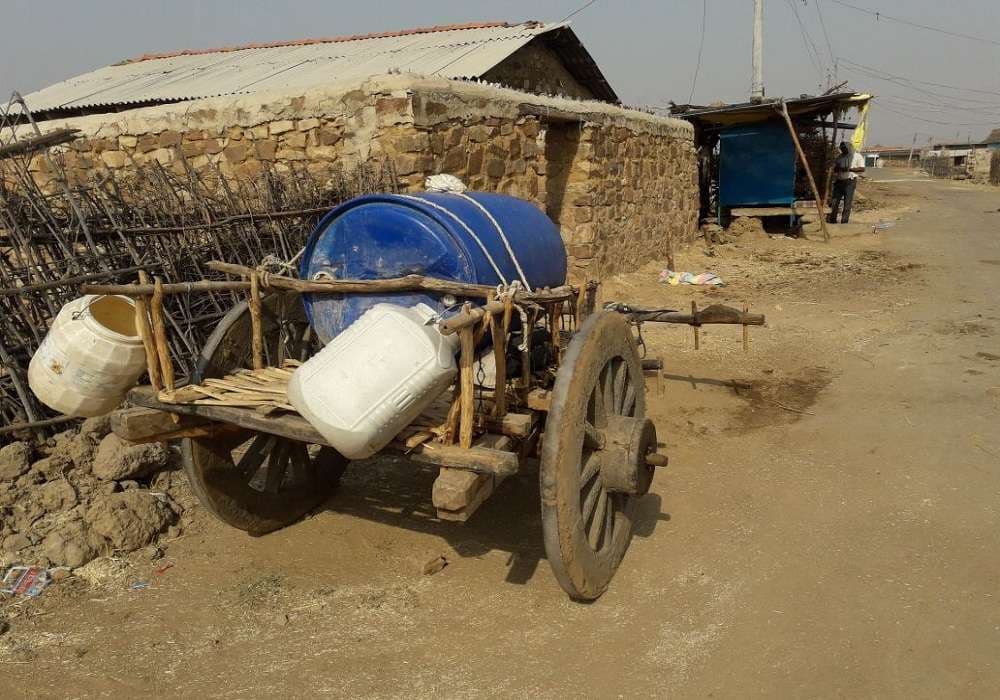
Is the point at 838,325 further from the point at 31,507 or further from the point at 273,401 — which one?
the point at 31,507

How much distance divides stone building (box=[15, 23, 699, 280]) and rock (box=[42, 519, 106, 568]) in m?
2.64

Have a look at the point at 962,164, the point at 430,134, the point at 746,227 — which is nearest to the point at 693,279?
the point at 430,134

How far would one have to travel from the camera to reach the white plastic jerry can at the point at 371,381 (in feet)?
7.11

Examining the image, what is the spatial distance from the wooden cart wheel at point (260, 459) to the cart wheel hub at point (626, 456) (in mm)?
1495

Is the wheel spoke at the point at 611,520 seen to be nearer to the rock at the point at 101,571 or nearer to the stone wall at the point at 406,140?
the rock at the point at 101,571

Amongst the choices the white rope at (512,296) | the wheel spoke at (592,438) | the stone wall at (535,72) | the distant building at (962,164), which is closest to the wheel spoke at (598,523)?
the wheel spoke at (592,438)

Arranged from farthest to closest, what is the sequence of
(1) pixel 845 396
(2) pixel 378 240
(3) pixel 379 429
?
1. (1) pixel 845 396
2. (2) pixel 378 240
3. (3) pixel 379 429

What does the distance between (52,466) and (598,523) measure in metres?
2.85

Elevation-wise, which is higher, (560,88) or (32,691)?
(560,88)

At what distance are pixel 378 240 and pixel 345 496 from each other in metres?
1.57

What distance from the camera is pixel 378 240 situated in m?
2.91

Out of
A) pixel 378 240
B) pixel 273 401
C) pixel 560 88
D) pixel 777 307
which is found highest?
pixel 560 88

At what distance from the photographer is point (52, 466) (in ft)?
12.0

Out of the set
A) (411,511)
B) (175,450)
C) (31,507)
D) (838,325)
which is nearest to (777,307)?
(838,325)
